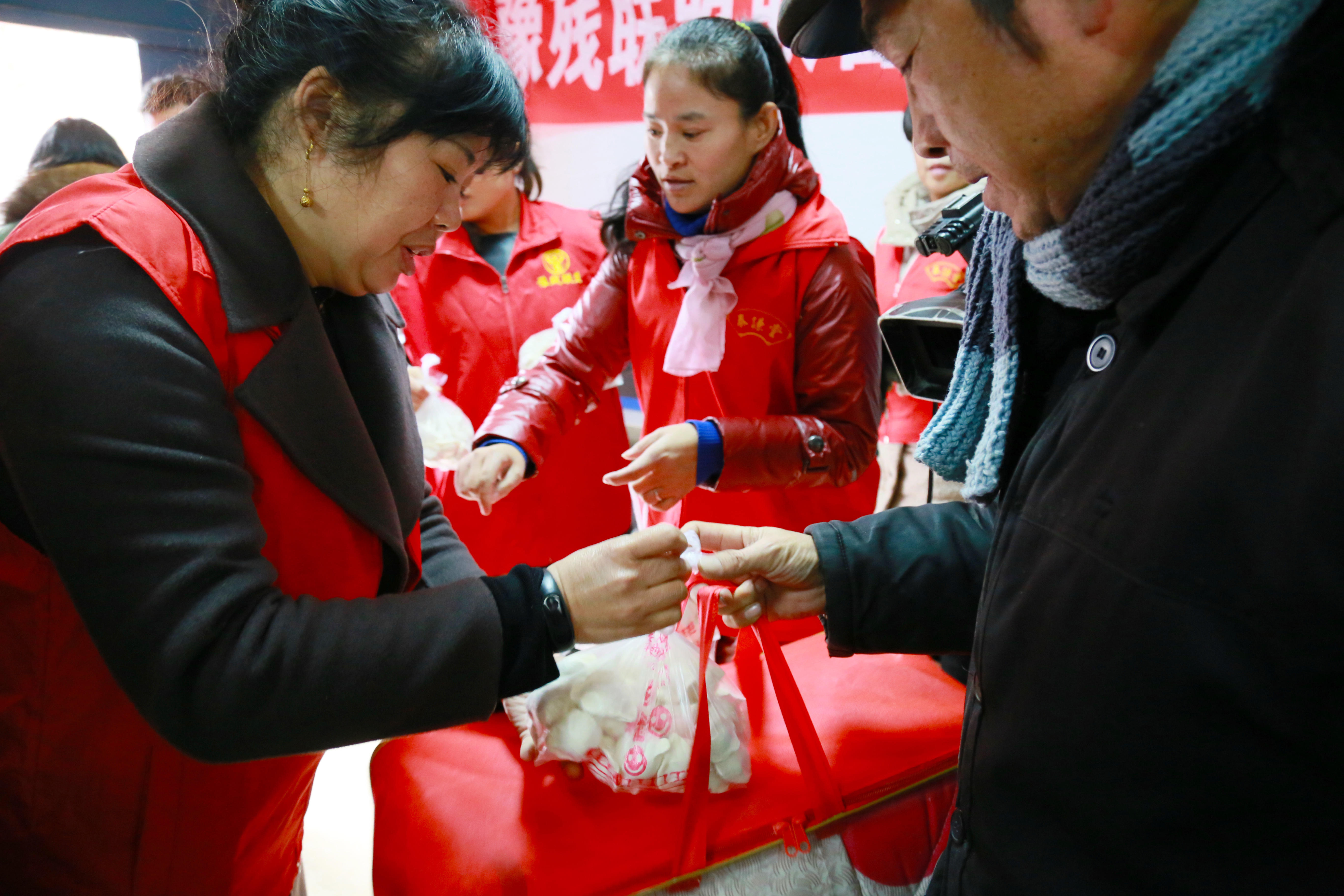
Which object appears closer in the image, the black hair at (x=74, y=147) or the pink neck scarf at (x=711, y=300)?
the pink neck scarf at (x=711, y=300)

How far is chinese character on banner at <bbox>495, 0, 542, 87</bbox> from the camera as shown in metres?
3.67

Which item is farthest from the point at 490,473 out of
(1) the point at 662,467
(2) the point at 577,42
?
(2) the point at 577,42

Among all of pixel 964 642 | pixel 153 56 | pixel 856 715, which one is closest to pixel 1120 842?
pixel 964 642

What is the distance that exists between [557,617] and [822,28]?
83 cm

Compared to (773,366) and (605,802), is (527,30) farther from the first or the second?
(605,802)

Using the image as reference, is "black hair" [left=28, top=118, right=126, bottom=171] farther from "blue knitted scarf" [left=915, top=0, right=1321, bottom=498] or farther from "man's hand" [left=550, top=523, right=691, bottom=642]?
"blue knitted scarf" [left=915, top=0, right=1321, bottom=498]

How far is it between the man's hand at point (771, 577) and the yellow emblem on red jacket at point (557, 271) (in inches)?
63.1

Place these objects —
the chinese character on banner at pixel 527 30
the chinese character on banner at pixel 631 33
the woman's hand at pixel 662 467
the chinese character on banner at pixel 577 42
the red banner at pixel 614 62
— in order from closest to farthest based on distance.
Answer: the woman's hand at pixel 662 467 < the red banner at pixel 614 62 < the chinese character on banner at pixel 631 33 < the chinese character on banner at pixel 577 42 < the chinese character on banner at pixel 527 30

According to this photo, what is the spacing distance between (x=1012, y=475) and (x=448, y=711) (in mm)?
707

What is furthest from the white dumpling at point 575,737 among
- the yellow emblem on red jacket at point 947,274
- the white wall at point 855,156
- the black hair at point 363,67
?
the white wall at point 855,156

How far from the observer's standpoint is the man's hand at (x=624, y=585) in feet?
3.50

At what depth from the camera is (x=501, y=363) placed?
102 inches

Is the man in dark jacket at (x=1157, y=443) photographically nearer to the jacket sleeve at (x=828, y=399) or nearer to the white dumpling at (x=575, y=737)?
the white dumpling at (x=575, y=737)

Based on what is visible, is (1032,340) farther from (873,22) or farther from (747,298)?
(747,298)
